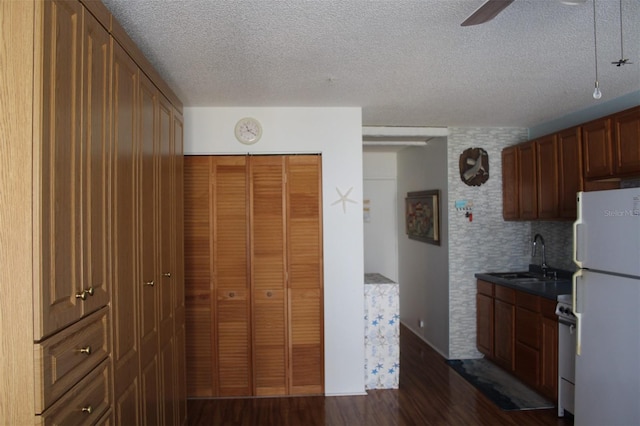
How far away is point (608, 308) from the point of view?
252cm

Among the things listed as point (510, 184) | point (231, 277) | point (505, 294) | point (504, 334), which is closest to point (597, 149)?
point (510, 184)

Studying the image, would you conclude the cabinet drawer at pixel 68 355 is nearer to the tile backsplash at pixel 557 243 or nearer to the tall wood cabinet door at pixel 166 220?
the tall wood cabinet door at pixel 166 220

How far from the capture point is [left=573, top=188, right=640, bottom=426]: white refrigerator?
7.74 ft

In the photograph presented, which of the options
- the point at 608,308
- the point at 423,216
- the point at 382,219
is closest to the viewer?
the point at 608,308

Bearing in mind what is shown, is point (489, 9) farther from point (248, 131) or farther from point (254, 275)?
point (254, 275)

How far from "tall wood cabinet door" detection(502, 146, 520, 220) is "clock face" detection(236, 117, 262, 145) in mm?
2579

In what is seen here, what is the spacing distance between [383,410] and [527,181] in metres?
2.51

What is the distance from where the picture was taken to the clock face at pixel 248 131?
3.60 meters

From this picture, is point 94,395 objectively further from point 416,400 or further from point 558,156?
point 558,156

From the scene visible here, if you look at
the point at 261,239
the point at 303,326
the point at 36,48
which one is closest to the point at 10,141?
the point at 36,48

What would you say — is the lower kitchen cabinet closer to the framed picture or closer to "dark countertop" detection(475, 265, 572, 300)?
"dark countertop" detection(475, 265, 572, 300)

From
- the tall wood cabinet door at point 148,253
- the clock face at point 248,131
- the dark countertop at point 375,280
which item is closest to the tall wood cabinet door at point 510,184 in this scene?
the dark countertop at point 375,280

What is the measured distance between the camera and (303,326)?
3.63 metres

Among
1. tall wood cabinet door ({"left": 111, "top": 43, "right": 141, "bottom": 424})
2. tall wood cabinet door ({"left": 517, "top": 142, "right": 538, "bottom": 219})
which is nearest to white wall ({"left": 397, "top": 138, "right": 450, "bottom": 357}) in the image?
tall wood cabinet door ({"left": 517, "top": 142, "right": 538, "bottom": 219})
